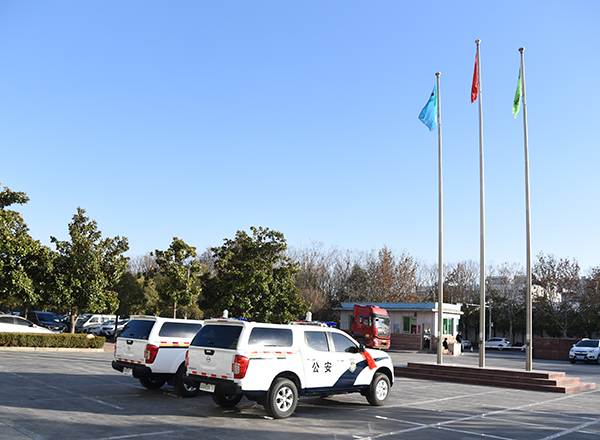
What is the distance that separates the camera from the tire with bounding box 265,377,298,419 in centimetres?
991

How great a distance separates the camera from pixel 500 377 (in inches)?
720

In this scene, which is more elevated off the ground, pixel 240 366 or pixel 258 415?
pixel 240 366

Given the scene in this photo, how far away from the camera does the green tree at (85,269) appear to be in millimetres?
27641

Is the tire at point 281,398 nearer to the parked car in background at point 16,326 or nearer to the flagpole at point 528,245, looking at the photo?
the flagpole at point 528,245

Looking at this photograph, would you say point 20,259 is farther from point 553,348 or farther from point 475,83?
point 553,348

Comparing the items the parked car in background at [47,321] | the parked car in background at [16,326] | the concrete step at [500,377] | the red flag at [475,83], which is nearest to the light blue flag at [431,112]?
the red flag at [475,83]

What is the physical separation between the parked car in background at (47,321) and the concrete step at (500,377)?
2797 cm

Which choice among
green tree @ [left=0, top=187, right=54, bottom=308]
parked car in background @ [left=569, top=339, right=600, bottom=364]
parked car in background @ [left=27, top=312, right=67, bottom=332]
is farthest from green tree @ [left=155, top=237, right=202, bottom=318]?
parked car in background @ [left=569, top=339, right=600, bottom=364]

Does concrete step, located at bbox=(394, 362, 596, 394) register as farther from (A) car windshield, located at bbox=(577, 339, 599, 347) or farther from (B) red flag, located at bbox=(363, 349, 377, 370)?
(A) car windshield, located at bbox=(577, 339, 599, 347)

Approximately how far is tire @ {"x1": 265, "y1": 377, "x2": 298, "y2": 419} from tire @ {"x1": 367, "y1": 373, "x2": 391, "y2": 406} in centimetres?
243

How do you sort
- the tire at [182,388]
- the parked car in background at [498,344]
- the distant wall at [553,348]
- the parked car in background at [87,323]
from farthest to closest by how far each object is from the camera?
the parked car in background at [498,344] → the parked car in background at [87,323] → the distant wall at [553,348] → the tire at [182,388]

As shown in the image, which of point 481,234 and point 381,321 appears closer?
point 481,234

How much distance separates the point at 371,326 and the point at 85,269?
19097mm

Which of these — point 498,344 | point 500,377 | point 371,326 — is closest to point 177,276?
point 371,326
